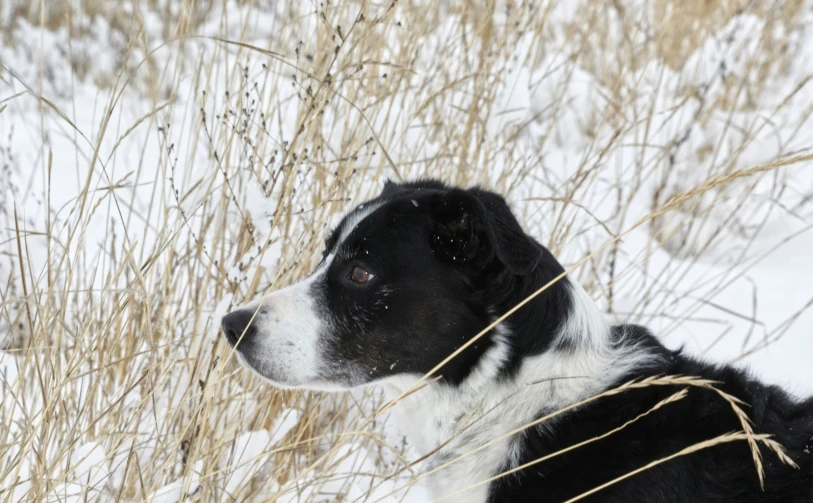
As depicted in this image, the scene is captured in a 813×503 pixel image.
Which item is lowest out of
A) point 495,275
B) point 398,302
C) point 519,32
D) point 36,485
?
point 36,485

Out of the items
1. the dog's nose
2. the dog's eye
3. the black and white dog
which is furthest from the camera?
the dog's eye

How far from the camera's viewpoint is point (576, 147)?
599cm

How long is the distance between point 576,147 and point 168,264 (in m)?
4.13

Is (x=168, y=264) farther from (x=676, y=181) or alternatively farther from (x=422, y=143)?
(x=676, y=181)

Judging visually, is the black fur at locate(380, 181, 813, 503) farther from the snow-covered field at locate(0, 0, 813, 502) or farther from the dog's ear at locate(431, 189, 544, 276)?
the snow-covered field at locate(0, 0, 813, 502)

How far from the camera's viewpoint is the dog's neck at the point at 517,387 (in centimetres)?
202

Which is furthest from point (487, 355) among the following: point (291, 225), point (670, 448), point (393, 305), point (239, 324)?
point (291, 225)

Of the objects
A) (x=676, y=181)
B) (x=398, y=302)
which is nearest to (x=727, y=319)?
(x=676, y=181)

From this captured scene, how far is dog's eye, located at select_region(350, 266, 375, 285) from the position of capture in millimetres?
2150

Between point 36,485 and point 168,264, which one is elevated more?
point 168,264

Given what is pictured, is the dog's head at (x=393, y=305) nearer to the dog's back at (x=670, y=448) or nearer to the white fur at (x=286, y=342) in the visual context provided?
the white fur at (x=286, y=342)

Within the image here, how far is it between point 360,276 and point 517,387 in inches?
21.4

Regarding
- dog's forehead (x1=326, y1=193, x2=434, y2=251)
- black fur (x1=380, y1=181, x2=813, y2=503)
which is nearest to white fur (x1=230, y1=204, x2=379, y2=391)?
dog's forehead (x1=326, y1=193, x2=434, y2=251)

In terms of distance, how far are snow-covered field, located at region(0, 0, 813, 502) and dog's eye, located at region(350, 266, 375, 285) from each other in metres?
0.25
